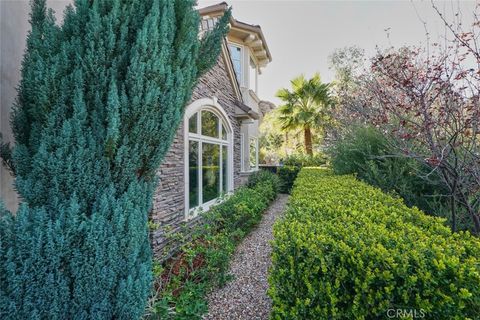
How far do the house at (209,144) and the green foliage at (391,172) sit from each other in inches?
175

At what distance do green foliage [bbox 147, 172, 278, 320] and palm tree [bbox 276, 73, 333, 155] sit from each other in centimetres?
1216

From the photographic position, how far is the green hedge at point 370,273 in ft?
6.48

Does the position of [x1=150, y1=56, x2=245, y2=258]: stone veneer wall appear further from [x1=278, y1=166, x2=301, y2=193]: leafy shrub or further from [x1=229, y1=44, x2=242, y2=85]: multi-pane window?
[x1=278, y1=166, x2=301, y2=193]: leafy shrub

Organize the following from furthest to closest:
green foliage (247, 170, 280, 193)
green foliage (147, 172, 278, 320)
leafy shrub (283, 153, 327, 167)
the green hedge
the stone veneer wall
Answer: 1. leafy shrub (283, 153, 327, 167)
2. green foliage (247, 170, 280, 193)
3. the stone veneer wall
4. green foliage (147, 172, 278, 320)
5. the green hedge

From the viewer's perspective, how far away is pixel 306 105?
58.8 ft

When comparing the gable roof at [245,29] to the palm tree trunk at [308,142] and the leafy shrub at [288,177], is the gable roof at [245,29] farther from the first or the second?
the leafy shrub at [288,177]

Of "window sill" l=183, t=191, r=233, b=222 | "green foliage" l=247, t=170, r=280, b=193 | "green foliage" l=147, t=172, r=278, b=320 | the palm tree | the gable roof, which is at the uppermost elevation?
the gable roof

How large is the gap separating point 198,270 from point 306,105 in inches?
627

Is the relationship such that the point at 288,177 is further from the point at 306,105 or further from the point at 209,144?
the point at 209,144

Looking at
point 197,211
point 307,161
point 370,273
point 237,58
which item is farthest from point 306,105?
point 370,273

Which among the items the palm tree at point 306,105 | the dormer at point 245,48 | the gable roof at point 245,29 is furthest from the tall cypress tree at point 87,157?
the palm tree at point 306,105

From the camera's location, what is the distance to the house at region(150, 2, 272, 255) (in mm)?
5465

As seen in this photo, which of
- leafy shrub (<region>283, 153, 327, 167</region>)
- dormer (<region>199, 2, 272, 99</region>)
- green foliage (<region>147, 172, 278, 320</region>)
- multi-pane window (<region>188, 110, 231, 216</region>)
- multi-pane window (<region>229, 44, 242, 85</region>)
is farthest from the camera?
leafy shrub (<region>283, 153, 327, 167</region>)

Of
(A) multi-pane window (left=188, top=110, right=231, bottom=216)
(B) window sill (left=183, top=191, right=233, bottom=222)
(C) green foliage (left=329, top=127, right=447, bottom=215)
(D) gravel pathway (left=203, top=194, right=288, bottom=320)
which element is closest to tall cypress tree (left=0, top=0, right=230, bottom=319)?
(D) gravel pathway (left=203, top=194, right=288, bottom=320)
